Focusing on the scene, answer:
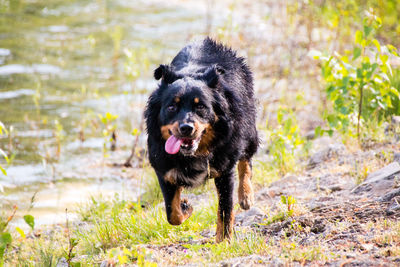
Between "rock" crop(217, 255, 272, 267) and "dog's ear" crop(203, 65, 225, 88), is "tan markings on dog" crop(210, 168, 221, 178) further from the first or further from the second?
"rock" crop(217, 255, 272, 267)

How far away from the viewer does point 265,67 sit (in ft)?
31.7

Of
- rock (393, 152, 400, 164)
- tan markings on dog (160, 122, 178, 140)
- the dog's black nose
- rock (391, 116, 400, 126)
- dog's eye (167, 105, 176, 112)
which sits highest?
dog's eye (167, 105, 176, 112)

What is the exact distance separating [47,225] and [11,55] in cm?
592

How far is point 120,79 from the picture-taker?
993cm

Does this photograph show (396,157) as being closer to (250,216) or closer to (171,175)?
(250,216)

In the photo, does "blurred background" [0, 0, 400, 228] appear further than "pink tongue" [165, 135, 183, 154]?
Yes

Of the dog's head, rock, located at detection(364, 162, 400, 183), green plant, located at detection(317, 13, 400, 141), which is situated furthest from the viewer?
green plant, located at detection(317, 13, 400, 141)

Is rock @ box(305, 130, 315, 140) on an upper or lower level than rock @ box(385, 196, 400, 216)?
lower

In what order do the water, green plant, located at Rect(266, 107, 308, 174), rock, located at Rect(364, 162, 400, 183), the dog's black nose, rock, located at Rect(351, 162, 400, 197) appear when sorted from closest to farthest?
the dog's black nose → rock, located at Rect(351, 162, 400, 197) → rock, located at Rect(364, 162, 400, 183) → green plant, located at Rect(266, 107, 308, 174) → the water

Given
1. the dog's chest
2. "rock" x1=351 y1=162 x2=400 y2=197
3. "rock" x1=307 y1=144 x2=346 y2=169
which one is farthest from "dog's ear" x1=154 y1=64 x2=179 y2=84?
"rock" x1=307 y1=144 x2=346 y2=169

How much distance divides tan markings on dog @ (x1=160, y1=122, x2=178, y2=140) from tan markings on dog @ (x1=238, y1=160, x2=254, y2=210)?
1.17m

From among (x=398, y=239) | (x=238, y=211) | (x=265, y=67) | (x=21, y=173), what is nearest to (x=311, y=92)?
(x=265, y=67)

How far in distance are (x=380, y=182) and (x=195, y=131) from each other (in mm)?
1763

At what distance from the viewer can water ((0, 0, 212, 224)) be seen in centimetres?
662
